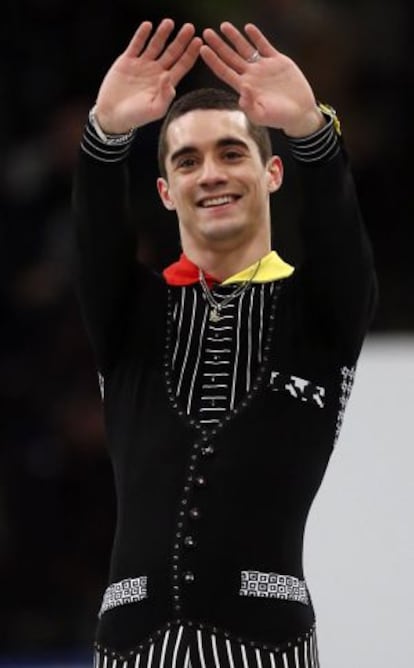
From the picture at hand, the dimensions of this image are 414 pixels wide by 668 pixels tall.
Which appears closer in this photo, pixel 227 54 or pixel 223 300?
pixel 227 54

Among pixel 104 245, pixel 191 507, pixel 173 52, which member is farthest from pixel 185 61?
pixel 191 507

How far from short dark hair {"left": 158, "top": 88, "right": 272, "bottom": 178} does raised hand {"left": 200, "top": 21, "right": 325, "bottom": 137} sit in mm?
171

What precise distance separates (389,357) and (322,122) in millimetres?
1284

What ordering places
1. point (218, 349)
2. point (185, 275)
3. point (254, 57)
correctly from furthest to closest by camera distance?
point (185, 275) < point (218, 349) < point (254, 57)

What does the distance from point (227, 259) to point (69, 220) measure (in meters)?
2.51

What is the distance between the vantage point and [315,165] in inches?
130

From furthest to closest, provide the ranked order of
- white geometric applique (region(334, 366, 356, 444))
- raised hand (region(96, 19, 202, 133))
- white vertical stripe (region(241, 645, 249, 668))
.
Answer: white geometric applique (region(334, 366, 356, 444)), raised hand (region(96, 19, 202, 133)), white vertical stripe (region(241, 645, 249, 668))

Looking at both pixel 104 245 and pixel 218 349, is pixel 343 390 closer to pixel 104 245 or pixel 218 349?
pixel 218 349

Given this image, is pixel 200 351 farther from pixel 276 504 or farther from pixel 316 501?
pixel 316 501

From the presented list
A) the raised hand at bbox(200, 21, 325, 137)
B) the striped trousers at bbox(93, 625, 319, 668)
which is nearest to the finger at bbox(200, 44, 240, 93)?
the raised hand at bbox(200, 21, 325, 137)

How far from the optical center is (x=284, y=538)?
132 inches

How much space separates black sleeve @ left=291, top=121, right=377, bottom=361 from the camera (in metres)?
3.32

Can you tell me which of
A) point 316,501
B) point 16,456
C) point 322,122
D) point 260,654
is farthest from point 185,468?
point 16,456

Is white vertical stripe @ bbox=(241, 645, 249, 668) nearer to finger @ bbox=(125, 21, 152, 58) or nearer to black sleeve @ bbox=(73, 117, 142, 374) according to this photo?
black sleeve @ bbox=(73, 117, 142, 374)
